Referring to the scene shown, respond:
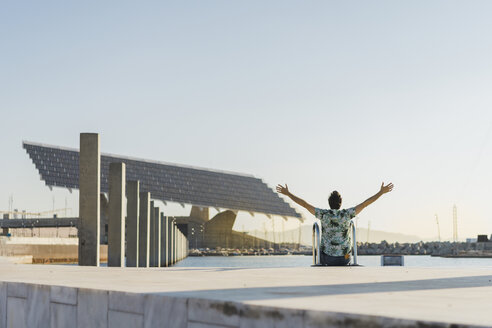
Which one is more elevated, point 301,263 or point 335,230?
point 335,230

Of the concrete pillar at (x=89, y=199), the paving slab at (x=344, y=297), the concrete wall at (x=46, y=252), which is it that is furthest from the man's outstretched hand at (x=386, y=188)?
the concrete wall at (x=46, y=252)

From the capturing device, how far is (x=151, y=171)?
101 meters

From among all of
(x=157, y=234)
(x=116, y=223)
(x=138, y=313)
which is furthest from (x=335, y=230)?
(x=157, y=234)

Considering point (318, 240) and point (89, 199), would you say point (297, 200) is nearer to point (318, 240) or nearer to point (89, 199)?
point (318, 240)

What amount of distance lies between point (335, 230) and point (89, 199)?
22.2 feet

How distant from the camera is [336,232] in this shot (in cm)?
845

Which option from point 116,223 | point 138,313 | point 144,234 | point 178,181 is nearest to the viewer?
point 138,313

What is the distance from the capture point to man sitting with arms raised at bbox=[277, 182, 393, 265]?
27.5 feet

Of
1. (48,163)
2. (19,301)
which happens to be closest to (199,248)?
(48,163)

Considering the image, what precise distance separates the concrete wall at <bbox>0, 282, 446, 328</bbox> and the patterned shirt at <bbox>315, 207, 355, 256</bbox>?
4340 mm

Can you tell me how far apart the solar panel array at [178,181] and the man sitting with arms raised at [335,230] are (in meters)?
81.4

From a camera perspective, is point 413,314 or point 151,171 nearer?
point 413,314

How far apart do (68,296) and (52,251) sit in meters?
43.4

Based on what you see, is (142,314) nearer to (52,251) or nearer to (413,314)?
(413,314)
